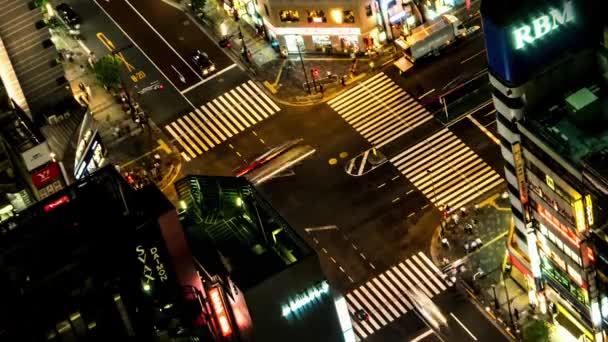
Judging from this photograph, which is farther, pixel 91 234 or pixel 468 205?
pixel 468 205

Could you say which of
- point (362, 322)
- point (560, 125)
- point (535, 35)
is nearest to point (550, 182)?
point (560, 125)

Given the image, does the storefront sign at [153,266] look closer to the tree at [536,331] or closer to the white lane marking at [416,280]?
the white lane marking at [416,280]

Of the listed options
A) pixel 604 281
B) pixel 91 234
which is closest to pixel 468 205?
pixel 604 281

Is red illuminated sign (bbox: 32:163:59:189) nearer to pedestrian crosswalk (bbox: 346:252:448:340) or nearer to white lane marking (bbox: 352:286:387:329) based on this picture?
pedestrian crosswalk (bbox: 346:252:448:340)

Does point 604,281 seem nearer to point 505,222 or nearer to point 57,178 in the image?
point 505,222

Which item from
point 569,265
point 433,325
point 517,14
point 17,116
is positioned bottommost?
point 433,325

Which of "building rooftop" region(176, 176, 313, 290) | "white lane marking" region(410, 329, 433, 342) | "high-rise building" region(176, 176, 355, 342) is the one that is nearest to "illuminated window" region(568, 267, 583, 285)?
"white lane marking" region(410, 329, 433, 342)
